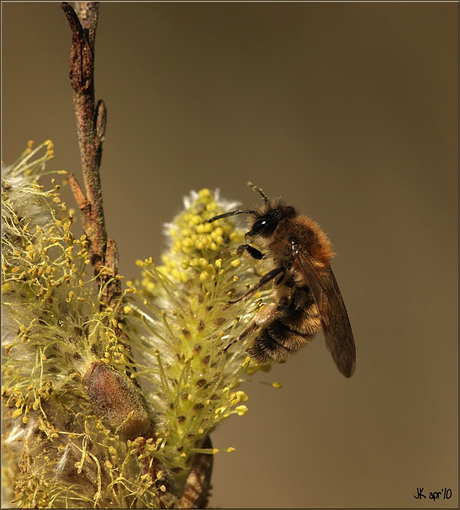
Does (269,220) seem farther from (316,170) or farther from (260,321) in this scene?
(316,170)

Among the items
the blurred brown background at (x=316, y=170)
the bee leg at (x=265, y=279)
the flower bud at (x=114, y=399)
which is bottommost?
the flower bud at (x=114, y=399)

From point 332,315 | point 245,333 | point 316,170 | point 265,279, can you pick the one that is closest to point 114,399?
point 245,333

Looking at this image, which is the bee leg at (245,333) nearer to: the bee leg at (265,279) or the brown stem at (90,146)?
the bee leg at (265,279)

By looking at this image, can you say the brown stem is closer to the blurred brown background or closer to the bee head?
the bee head

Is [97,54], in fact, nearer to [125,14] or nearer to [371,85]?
[125,14]

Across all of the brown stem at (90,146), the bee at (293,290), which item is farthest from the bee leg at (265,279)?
the brown stem at (90,146)

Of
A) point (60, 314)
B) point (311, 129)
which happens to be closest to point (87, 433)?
point (60, 314)
